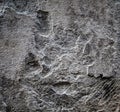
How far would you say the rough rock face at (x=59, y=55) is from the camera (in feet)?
3.76

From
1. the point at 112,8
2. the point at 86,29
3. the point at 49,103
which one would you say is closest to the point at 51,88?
the point at 49,103

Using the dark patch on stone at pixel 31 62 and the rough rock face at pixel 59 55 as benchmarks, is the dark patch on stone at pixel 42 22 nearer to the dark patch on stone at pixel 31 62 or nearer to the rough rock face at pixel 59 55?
the rough rock face at pixel 59 55

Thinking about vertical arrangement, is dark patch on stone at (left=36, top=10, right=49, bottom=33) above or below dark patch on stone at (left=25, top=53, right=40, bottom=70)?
above

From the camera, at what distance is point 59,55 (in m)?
1.18

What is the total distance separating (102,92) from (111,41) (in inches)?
7.8

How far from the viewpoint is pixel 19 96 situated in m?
1.15

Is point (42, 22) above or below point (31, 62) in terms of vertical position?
above

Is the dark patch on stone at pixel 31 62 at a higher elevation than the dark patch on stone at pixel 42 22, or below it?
below

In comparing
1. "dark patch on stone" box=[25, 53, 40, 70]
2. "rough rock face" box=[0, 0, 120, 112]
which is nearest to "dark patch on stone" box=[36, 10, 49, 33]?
"rough rock face" box=[0, 0, 120, 112]

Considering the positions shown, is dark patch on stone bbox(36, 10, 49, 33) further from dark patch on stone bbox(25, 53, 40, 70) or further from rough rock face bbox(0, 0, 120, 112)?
dark patch on stone bbox(25, 53, 40, 70)

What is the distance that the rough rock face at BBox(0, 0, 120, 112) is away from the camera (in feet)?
3.76

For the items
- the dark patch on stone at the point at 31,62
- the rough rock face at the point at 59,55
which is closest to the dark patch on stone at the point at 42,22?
the rough rock face at the point at 59,55

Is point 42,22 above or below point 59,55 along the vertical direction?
above

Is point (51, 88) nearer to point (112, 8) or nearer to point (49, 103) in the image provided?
point (49, 103)
